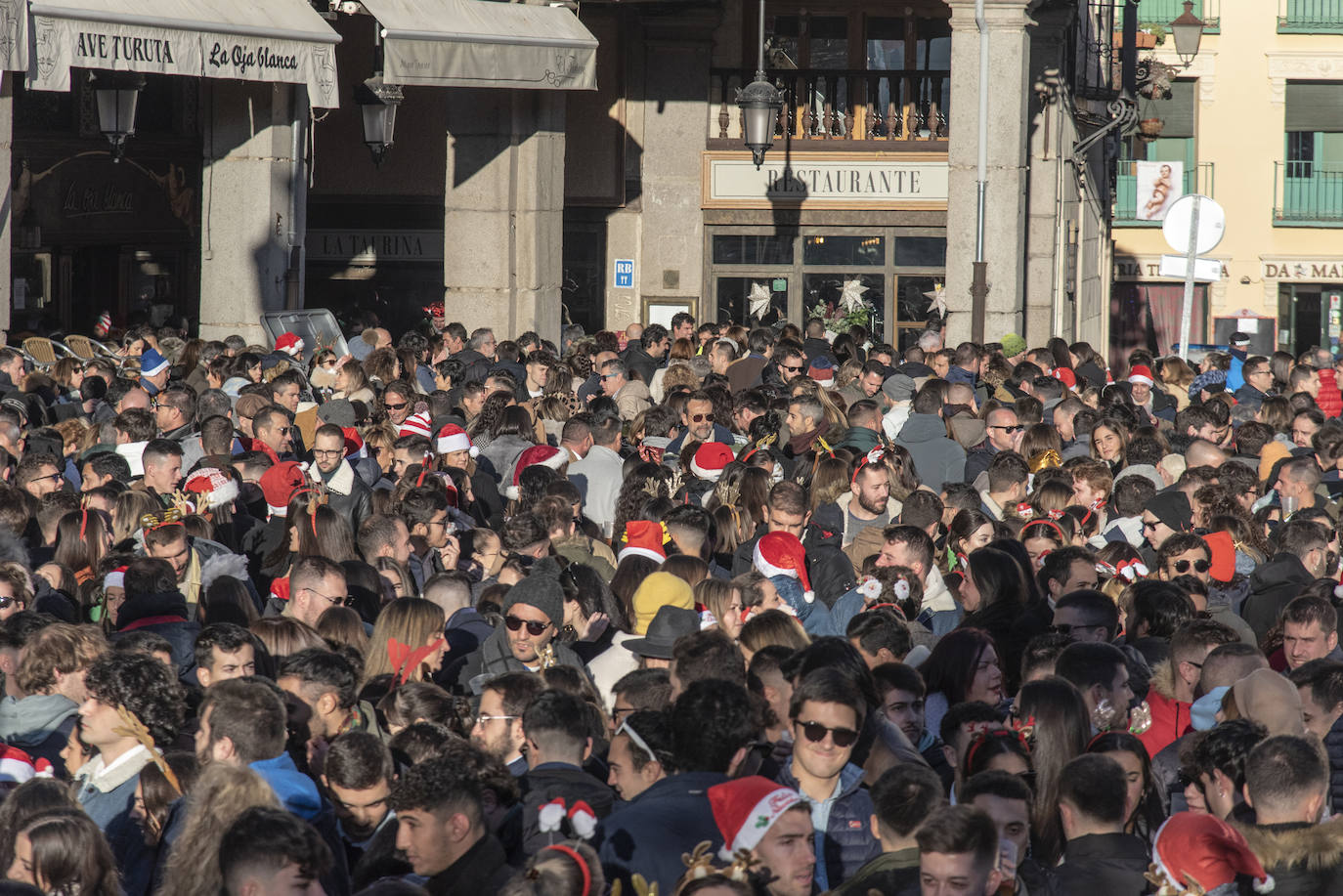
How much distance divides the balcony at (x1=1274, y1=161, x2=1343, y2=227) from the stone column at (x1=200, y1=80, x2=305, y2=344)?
24891 mm

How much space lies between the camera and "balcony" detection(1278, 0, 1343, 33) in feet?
124

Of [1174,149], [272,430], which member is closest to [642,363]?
[272,430]

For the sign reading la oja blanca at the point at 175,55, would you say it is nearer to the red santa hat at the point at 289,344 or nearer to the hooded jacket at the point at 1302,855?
the red santa hat at the point at 289,344

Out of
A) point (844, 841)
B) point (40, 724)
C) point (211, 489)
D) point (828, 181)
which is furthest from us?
point (828, 181)

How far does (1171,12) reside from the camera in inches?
1526

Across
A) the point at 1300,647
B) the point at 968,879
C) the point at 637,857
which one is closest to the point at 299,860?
the point at 637,857

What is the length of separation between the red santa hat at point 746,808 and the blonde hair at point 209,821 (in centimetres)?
114

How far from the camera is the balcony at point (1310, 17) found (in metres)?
37.7

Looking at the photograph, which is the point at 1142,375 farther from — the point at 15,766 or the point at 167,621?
the point at 15,766

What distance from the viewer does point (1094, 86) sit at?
25.6m

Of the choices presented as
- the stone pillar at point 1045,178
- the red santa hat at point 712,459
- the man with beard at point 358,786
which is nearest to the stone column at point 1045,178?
Answer: the stone pillar at point 1045,178

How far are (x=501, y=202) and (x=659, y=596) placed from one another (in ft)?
46.1

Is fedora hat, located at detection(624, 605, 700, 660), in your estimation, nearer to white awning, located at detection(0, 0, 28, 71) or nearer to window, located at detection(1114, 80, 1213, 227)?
white awning, located at detection(0, 0, 28, 71)

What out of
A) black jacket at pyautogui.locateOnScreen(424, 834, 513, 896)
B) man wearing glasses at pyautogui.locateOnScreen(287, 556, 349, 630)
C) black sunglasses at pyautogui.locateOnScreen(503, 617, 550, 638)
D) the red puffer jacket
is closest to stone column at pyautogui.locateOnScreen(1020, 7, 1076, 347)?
the red puffer jacket
